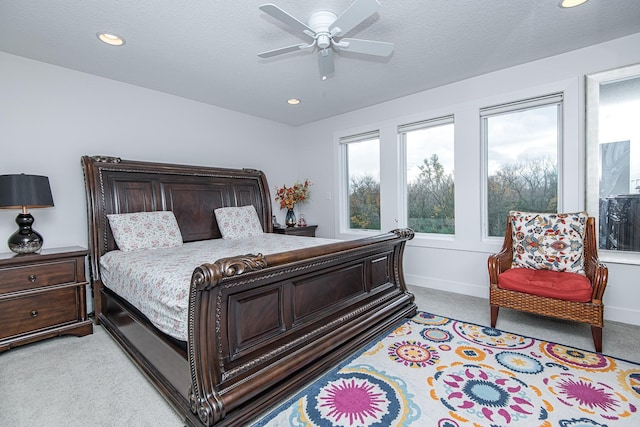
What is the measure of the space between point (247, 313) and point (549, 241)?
9.18 ft

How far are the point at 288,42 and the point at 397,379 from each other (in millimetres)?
2823

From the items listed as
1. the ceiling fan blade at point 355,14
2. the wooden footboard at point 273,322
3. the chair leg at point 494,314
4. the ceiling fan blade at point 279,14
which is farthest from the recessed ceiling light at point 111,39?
the chair leg at point 494,314

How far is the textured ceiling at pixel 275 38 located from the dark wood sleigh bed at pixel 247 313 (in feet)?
3.48

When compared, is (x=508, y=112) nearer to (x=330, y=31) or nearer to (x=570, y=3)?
(x=570, y=3)

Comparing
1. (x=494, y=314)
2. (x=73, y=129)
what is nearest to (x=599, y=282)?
(x=494, y=314)

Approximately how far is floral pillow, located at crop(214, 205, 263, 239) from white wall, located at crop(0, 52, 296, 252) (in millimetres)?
875

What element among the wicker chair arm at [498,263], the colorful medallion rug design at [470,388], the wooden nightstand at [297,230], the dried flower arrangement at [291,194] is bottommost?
the colorful medallion rug design at [470,388]

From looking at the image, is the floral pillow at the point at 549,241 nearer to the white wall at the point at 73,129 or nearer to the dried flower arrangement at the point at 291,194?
the dried flower arrangement at the point at 291,194

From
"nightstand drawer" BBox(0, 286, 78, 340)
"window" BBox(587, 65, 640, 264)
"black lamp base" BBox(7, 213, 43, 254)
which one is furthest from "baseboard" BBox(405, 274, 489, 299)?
"black lamp base" BBox(7, 213, 43, 254)

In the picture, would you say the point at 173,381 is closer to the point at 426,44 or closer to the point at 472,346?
the point at 472,346

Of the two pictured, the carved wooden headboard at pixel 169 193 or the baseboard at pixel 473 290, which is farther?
the carved wooden headboard at pixel 169 193

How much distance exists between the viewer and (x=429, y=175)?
4164 millimetres

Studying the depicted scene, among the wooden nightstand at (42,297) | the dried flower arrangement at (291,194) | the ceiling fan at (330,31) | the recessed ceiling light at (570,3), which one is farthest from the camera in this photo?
the dried flower arrangement at (291,194)

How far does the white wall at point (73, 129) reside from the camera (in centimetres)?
285
